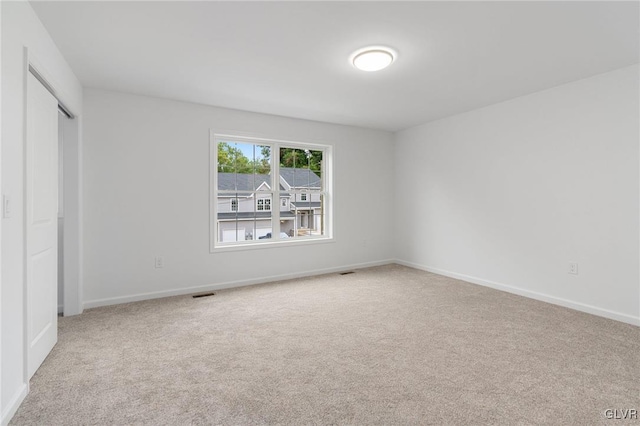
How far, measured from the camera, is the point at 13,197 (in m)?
1.79

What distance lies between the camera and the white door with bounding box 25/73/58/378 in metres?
2.07

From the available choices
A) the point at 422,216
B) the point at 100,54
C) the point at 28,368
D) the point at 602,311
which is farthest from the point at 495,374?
the point at 100,54

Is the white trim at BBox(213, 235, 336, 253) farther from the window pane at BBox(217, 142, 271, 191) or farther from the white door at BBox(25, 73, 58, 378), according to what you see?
the white door at BBox(25, 73, 58, 378)

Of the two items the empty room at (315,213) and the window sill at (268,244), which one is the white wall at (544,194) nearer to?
the empty room at (315,213)

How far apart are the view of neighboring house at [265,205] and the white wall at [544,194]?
72.0 inches

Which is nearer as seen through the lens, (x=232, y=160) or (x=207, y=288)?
(x=207, y=288)

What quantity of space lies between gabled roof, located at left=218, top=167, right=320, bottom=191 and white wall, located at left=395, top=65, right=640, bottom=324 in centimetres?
185

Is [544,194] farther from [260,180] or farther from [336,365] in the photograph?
[260,180]

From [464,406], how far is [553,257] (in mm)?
2629

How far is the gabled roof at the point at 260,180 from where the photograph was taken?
4.43 meters

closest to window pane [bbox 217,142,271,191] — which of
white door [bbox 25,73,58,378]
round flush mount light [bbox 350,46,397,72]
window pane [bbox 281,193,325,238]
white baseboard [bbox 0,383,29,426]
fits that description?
window pane [bbox 281,193,325,238]

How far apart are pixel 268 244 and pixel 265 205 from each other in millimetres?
585

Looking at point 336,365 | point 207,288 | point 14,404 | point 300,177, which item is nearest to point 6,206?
point 14,404

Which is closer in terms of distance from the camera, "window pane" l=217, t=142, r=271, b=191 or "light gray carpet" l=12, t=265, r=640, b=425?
"light gray carpet" l=12, t=265, r=640, b=425
